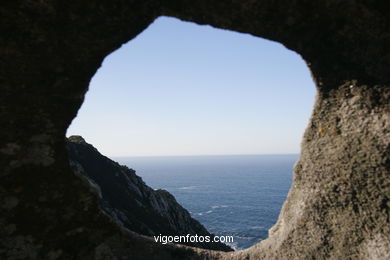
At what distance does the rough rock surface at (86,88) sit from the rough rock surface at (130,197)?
18.4 m

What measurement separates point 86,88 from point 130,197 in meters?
24.9

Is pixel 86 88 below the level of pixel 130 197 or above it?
above

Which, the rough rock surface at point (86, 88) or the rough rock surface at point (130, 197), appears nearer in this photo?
the rough rock surface at point (86, 88)

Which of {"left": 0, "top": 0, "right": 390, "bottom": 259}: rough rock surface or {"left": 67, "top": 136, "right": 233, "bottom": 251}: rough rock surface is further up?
{"left": 0, "top": 0, "right": 390, "bottom": 259}: rough rock surface

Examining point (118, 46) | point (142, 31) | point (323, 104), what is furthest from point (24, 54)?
point (323, 104)

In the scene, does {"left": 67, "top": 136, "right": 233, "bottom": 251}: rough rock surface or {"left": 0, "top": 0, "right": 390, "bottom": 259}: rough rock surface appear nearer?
{"left": 0, "top": 0, "right": 390, "bottom": 259}: rough rock surface

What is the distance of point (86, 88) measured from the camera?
5.48 meters

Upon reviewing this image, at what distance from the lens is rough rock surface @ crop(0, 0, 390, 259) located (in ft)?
15.8

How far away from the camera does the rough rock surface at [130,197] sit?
2523cm

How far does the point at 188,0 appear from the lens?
5.09m

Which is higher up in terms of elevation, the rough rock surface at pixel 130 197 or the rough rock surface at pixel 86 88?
the rough rock surface at pixel 86 88

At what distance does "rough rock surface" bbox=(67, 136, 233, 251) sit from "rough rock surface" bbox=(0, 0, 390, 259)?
18.4 meters

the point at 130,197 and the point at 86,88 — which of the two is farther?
the point at 130,197

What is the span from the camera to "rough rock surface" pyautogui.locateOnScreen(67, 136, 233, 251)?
25234 mm
